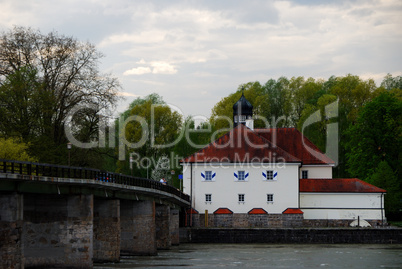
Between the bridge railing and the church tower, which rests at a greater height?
the church tower

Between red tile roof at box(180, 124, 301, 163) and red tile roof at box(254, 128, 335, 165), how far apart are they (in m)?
4.00

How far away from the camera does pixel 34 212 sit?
3519 cm

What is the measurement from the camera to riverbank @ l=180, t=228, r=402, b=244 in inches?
2242

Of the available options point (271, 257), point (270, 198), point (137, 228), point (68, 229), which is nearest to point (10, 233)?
point (68, 229)

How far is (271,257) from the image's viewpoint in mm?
44562

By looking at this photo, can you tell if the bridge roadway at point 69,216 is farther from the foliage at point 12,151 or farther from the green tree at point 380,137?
the green tree at point 380,137

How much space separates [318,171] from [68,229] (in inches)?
1424

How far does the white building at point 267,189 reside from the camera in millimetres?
61812

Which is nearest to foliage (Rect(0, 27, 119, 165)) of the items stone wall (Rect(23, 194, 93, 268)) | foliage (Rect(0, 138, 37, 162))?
foliage (Rect(0, 138, 37, 162))

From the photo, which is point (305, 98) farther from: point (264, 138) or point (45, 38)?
point (45, 38)

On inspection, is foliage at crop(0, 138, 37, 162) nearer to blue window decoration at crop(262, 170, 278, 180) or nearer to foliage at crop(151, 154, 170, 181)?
blue window decoration at crop(262, 170, 278, 180)

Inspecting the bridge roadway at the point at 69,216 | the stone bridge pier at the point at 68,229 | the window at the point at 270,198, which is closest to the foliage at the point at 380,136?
the window at the point at 270,198

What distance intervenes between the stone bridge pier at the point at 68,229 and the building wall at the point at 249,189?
15.4 m

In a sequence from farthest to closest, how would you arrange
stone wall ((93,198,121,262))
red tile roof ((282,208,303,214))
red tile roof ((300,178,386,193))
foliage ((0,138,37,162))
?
red tile roof ((300,178,386,193)) < red tile roof ((282,208,303,214)) < foliage ((0,138,37,162)) < stone wall ((93,198,121,262))
